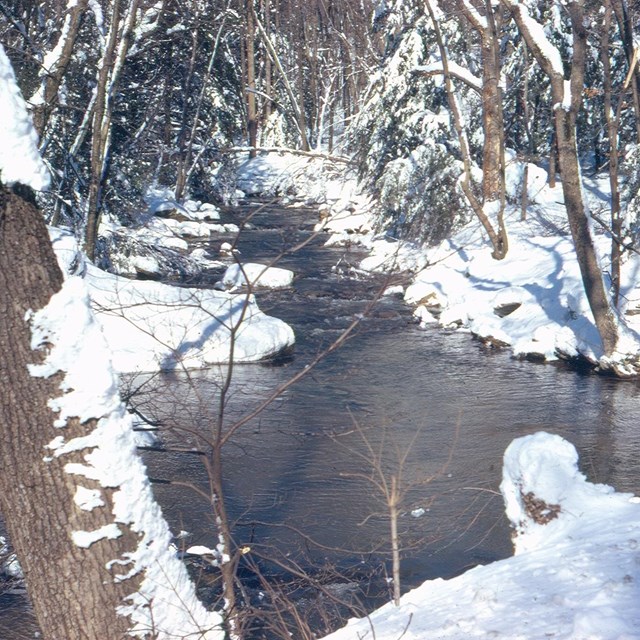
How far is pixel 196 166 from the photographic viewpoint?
92.2 ft

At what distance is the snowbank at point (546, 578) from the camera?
372 centimetres

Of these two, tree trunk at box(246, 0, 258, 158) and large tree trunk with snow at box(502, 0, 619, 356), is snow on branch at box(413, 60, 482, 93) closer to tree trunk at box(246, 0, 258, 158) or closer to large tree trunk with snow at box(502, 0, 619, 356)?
large tree trunk with snow at box(502, 0, 619, 356)

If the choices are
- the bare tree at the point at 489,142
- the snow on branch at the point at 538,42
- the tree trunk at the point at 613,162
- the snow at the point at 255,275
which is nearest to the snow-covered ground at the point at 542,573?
the snow on branch at the point at 538,42

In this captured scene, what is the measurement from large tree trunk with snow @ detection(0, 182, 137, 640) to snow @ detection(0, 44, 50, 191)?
0.07m

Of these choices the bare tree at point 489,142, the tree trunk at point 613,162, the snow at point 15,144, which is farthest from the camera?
the bare tree at point 489,142

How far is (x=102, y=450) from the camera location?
3023 millimetres

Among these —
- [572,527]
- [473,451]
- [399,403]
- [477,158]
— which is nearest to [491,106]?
[477,158]

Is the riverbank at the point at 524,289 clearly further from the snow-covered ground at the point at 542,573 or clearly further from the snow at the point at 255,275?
the snow-covered ground at the point at 542,573

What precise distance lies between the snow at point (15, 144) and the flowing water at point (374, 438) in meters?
1.96

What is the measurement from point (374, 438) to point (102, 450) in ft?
24.0

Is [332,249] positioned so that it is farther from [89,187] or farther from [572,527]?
[572,527]

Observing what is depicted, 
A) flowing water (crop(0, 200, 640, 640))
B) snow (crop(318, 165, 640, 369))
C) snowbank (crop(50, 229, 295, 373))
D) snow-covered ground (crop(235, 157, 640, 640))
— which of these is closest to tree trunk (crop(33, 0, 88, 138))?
snowbank (crop(50, 229, 295, 373))

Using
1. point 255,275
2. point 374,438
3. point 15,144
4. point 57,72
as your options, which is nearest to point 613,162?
point 374,438

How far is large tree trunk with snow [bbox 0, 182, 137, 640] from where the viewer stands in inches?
116
